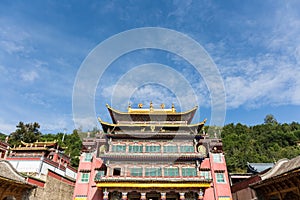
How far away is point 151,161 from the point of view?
23.2 metres

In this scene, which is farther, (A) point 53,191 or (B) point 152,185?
(A) point 53,191

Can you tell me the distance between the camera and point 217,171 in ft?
79.9

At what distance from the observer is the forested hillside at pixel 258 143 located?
5453 cm

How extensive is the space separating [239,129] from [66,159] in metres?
69.6

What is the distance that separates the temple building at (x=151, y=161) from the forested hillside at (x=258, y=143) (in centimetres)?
3107

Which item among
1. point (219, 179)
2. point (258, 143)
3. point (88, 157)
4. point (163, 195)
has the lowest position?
point (163, 195)

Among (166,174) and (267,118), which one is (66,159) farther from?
(267,118)

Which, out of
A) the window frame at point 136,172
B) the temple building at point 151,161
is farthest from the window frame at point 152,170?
the window frame at point 136,172

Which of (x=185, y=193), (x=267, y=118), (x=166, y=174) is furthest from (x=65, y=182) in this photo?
(x=267, y=118)

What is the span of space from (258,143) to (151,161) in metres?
60.3

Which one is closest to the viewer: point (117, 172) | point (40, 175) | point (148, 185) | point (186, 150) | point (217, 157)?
point (148, 185)

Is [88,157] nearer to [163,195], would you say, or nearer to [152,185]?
[152,185]

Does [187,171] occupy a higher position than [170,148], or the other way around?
[170,148]

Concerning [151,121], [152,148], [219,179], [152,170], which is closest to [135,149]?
[152,148]
